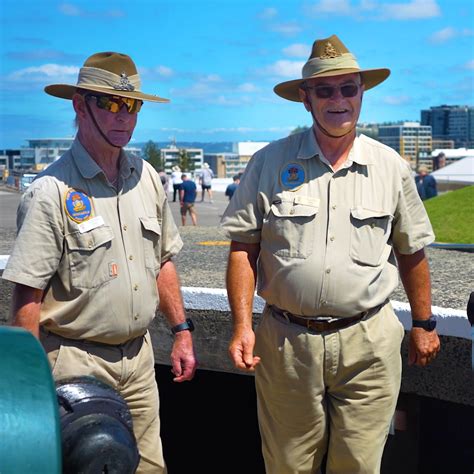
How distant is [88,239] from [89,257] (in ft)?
0.21

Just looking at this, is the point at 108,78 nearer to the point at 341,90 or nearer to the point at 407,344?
the point at 341,90

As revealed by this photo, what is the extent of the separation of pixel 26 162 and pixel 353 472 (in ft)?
534

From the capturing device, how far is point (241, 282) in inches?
132

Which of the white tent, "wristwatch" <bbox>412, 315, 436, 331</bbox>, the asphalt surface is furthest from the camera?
the white tent

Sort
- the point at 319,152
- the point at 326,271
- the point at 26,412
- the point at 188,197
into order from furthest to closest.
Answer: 1. the point at 188,197
2. the point at 319,152
3. the point at 326,271
4. the point at 26,412

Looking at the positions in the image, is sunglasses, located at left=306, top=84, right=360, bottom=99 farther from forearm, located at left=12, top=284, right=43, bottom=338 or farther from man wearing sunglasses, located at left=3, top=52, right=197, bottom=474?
forearm, located at left=12, top=284, right=43, bottom=338

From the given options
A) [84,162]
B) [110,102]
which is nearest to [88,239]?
[84,162]

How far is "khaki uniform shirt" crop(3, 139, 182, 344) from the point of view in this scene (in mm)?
2959

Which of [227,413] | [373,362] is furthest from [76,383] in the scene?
[227,413]

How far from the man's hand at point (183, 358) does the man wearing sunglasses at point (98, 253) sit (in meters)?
0.14

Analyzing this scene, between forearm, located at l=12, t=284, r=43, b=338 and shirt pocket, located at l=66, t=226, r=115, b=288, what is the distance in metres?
0.15

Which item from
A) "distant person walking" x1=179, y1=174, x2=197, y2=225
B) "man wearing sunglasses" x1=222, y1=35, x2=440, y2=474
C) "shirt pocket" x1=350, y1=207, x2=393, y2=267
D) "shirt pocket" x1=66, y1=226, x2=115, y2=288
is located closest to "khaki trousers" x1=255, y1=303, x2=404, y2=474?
"man wearing sunglasses" x1=222, y1=35, x2=440, y2=474

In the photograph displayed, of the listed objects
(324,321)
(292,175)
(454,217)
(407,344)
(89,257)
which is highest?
(292,175)

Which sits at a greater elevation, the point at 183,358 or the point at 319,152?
the point at 319,152
